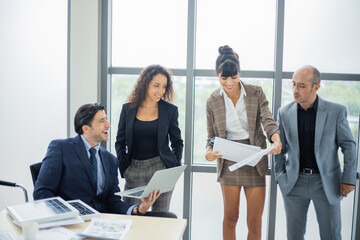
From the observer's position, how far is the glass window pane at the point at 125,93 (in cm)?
344

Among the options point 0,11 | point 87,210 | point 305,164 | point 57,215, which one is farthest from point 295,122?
point 0,11

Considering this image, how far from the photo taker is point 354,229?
331 centimetres

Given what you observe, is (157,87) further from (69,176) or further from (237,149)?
(69,176)

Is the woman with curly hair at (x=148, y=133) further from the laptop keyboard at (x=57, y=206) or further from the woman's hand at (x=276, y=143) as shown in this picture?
the laptop keyboard at (x=57, y=206)

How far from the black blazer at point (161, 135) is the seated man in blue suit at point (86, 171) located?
18.1 inches

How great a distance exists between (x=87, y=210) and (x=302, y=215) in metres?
1.84

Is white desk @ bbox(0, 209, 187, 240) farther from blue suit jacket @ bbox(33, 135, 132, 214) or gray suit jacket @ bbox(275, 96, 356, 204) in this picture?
gray suit jacket @ bbox(275, 96, 356, 204)

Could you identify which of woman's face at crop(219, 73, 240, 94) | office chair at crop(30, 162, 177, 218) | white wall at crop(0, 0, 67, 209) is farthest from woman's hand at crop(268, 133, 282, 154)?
white wall at crop(0, 0, 67, 209)

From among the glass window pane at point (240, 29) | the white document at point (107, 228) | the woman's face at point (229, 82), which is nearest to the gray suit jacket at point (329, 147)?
the woman's face at point (229, 82)

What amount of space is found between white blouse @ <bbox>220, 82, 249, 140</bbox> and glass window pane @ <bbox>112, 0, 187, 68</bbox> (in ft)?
2.80

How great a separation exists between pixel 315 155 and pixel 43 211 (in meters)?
2.04

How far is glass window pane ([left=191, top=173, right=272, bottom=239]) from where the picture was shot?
137 inches

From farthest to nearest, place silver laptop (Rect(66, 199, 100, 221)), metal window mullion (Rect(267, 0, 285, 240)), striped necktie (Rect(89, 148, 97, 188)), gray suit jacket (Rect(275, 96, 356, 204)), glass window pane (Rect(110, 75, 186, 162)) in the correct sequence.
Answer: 1. glass window pane (Rect(110, 75, 186, 162))
2. metal window mullion (Rect(267, 0, 285, 240))
3. gray suit jacket (Rect(275, 96, 356, 204))
4. striped necktie (Rect(89, 148, 97, 188))
5. silver laptop (Rect(66, 199, 100, 221))

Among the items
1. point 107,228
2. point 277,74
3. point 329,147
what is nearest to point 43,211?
point 107,228
